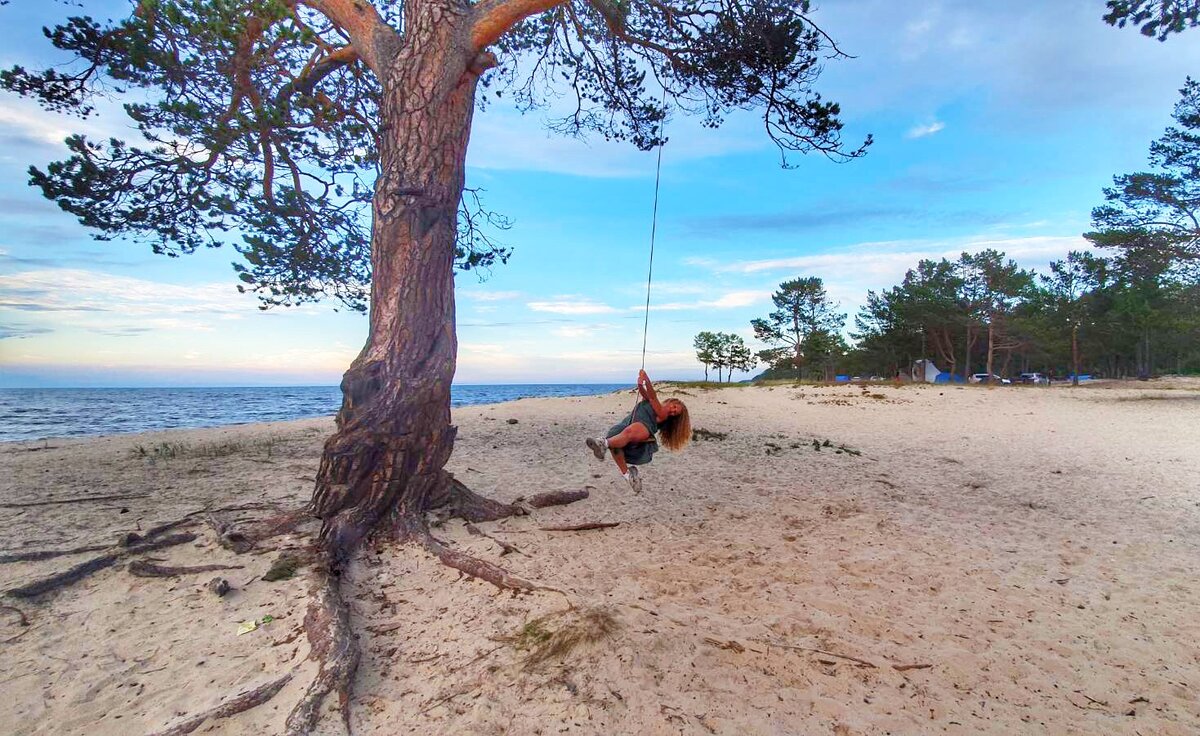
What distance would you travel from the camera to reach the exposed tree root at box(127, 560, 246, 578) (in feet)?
15.4

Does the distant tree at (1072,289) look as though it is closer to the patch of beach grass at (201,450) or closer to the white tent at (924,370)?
the white tent at (924,370)

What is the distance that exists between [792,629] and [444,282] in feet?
16.0

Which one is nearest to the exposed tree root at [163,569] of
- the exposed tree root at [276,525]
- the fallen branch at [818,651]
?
the exposed tree root at [276,525]

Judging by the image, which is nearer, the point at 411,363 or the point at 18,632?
the point at 18,632

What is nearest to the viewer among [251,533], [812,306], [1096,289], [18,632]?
[18,632]

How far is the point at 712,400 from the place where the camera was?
23781mm

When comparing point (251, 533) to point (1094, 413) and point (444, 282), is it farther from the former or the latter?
point (1094, 413)

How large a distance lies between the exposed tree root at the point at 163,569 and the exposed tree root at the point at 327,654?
1.14 meters

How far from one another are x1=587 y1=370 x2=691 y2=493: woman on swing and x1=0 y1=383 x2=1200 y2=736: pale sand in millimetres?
897

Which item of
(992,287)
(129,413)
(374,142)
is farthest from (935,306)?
(129,413)

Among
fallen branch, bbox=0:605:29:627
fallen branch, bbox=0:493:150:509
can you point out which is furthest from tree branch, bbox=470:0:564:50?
fallen branch, bbox=0:493:150:509

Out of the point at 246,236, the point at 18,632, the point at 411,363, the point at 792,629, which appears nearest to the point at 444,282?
the point at 411,363

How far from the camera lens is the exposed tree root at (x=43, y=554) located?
482 centimetres

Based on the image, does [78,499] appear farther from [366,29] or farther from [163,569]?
[366,29]
